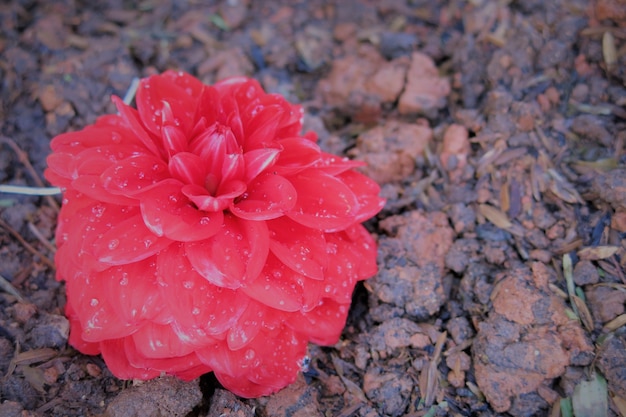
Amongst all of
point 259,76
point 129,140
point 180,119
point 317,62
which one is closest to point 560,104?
point 317,62

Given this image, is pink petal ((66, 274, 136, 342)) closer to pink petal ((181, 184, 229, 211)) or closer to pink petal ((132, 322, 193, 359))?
pink petal ((132, 322, 193, 359))

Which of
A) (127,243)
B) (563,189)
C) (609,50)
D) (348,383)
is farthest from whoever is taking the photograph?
(609,50)

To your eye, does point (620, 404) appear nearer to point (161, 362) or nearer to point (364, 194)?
point (364, 194)

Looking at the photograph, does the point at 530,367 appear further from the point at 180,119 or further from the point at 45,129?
the point at 45,129

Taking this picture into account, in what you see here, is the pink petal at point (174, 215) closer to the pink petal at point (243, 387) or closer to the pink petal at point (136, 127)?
the pink petal at point (136, 127)

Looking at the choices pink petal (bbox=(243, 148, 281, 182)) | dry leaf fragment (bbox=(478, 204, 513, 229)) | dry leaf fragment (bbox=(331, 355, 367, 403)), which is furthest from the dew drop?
dry leaf fragment (bbox=(478, 204, 513, 229))

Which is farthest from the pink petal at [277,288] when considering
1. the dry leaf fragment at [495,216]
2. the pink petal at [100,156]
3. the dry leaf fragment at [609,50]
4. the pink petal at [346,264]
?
the dry leaf fragment at [609,50]

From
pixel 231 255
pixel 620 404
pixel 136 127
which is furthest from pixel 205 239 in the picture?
pixel 620 404

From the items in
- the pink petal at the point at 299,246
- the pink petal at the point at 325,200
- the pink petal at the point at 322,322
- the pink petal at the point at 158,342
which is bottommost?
the pink petal at the point at 322,322
